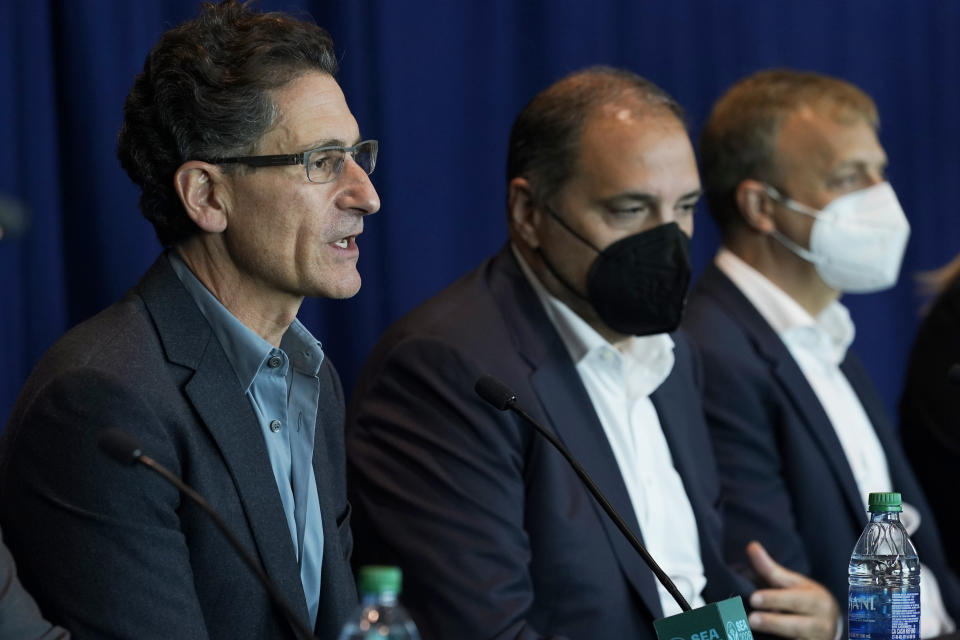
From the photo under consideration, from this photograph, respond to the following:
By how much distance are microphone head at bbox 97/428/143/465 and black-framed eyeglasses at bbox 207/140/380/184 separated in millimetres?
674

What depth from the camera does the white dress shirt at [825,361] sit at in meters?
3.54

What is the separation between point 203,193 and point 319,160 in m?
0.20

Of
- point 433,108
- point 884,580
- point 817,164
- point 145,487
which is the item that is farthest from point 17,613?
point 817,164

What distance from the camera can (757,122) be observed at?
376 centimetres

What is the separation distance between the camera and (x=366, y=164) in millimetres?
2322

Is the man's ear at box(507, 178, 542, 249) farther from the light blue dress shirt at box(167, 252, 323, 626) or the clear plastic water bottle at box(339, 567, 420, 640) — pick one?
the clear plastic water bottle at box(339, 567, 420, 640)

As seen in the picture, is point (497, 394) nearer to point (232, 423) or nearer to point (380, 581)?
point (232, 423)

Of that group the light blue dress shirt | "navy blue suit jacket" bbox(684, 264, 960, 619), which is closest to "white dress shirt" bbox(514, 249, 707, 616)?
"navy blue suit jacket" bbox(684, 264, 960, 619)

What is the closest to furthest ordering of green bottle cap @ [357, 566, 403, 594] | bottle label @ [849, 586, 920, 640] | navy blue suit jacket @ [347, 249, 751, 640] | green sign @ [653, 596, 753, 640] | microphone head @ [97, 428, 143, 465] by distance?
green bottle cap @ [357, 566, 403, 594], microphone head @ [97, 428, 143, 465], green sign @ [653, 596, 753, 640], bottle label @ [849, 586, 920, 640], navy blue suit jacket @ [347, 249, 751, 640]

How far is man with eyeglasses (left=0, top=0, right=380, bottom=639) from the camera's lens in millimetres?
1834

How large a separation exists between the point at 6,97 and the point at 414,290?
46.1 inches

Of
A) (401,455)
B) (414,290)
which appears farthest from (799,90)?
(401,455)

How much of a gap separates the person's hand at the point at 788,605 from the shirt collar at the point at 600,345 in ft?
1.47

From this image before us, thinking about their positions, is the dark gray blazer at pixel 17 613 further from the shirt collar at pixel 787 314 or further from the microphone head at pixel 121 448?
the shirt collar at pixel 787 314
